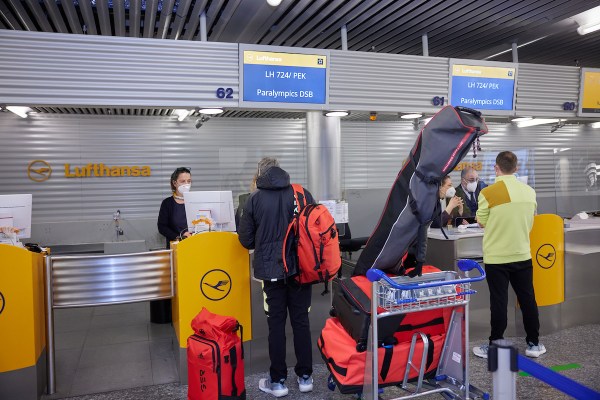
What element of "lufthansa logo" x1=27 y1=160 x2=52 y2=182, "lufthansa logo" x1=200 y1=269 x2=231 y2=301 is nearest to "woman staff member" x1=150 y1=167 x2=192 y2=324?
"lufthansa logo" x1=200 y1=269 x2=231 y2=301

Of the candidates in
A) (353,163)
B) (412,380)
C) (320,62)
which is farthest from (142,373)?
(353,163)

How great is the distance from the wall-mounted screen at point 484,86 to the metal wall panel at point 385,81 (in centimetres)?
15

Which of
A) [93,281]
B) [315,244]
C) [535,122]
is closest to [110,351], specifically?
[93,281]

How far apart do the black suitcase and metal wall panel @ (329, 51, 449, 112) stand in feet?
7.62

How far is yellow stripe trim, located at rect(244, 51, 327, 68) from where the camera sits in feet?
14.9

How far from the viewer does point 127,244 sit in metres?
7.92

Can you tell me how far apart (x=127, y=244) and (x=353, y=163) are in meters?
4.08

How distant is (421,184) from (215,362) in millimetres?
1779

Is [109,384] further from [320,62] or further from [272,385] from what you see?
[320,62]

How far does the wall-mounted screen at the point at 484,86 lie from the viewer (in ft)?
17.4

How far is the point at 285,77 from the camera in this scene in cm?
463

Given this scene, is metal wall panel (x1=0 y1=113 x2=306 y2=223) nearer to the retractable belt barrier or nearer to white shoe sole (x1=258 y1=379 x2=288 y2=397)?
the retractable belt barrier

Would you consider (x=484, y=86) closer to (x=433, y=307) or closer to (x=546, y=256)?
(x=546, y=256)

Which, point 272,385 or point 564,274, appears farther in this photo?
point 564,274
